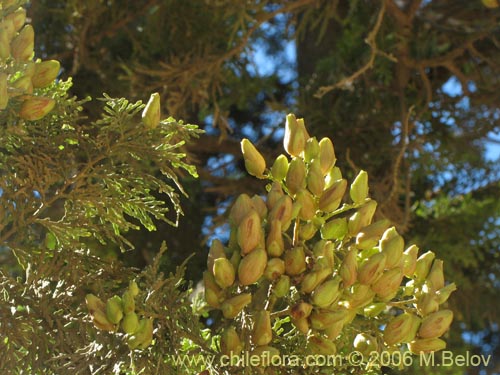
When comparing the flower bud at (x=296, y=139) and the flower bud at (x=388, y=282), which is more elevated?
the flower bud at (x=296, y=139)

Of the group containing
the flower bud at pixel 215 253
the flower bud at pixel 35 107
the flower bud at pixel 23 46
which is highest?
the flower bud at pixel 23 46

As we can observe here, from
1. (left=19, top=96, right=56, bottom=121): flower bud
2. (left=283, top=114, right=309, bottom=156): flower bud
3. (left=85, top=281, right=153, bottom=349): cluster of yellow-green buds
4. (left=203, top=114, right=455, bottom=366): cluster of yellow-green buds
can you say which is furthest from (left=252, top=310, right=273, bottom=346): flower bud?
(left=19, top=96, right=56, bottom=121): flower bud

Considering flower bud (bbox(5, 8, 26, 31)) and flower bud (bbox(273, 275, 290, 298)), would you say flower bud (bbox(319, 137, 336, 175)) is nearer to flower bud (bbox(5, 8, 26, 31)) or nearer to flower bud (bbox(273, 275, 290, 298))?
flower bud (bbox(273, 275, 290, 298))

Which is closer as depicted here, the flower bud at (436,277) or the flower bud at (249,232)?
the flower bud at (249,232)

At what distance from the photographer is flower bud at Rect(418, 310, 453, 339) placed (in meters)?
0.86

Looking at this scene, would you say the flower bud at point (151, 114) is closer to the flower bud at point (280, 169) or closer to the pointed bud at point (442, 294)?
the flower bud at point (280, 169)

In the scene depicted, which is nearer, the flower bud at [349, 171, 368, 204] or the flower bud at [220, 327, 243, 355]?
the flower bud at [220, 327, 243, 355]

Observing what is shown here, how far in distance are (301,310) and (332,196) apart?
14 centimetres

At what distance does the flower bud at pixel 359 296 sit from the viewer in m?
0.84

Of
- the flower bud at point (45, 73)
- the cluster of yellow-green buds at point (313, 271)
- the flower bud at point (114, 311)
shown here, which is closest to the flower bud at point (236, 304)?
the cluster of yellow-green buds at point (313, 271)

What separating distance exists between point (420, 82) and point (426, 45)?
131mm

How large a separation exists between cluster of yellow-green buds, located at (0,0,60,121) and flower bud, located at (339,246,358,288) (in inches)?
13.8

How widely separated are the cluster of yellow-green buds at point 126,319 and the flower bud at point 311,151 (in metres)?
0.25

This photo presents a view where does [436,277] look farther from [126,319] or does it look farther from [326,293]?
[126,319]
